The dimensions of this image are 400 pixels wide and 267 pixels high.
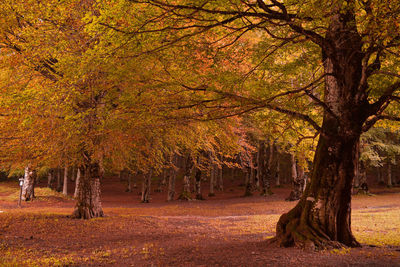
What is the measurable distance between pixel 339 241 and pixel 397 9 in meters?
5.32

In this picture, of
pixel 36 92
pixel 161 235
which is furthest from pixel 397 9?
pixel 161 235

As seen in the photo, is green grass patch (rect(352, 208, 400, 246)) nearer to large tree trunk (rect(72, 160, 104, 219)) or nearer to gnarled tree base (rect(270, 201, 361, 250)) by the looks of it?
gnarled tree base (rect(270, 201, 361, 250))

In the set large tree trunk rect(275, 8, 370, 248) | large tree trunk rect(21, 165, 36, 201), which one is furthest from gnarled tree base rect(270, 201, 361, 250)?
large tree trunk rect(21, 165, 36, 201)

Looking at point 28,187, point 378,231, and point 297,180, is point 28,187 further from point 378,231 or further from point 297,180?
point 378,231

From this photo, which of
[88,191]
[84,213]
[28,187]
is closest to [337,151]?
[88,191]

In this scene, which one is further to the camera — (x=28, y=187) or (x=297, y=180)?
(x=28, y=187)

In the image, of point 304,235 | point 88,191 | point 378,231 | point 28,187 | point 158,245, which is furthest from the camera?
point 28,187

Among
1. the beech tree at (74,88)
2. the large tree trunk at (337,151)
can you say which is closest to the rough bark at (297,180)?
the beech tree at (74,88)

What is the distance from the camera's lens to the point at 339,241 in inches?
283

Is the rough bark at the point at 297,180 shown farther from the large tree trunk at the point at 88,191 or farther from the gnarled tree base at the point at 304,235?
the gnarled tree base at the point at 304,235

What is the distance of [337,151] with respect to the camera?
23.0 ft

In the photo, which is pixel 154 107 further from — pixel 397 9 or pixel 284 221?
pixel 397 9

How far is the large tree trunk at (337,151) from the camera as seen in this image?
22.6 ft

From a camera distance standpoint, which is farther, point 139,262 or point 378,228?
point 378,228
